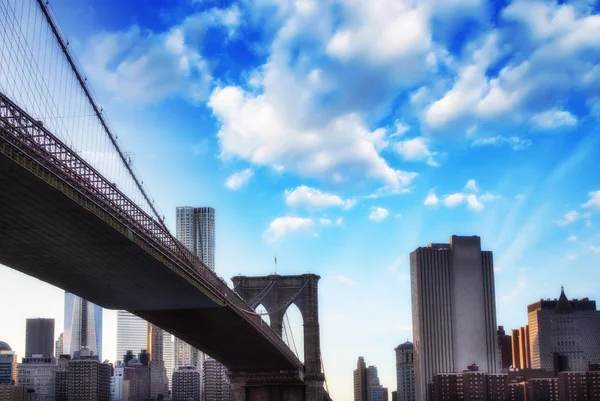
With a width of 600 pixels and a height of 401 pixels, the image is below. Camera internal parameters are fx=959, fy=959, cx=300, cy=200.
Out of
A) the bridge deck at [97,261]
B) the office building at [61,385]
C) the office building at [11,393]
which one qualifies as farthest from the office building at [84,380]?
the bridge deck at [97,261]

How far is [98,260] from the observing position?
4016cm

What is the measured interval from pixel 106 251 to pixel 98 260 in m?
1.69

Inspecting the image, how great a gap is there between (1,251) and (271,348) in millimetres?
28101

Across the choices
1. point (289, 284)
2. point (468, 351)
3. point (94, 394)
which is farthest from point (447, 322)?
point (289, 284)

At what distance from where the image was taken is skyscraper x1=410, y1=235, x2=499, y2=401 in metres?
190

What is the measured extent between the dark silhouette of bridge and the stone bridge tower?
4432 millimetres

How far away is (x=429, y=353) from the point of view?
19088 centimetres

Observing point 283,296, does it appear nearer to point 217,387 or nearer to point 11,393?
point 11,393

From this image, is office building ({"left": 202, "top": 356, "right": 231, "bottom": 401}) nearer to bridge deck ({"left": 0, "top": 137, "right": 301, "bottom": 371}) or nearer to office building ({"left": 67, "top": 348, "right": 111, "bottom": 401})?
office building ({"left": 67, "top": 348, "right": 111, "bottom": 401})

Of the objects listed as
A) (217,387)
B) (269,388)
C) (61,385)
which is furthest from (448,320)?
(269,388)

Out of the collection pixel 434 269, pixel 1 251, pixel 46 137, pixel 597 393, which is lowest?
pixel 597 393

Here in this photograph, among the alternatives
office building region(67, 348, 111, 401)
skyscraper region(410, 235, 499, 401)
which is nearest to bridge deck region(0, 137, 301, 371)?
skyscraper region(410, 235, 499, 401)

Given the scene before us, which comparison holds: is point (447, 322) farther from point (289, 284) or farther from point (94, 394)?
point (289, 284)

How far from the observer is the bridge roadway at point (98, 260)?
29922mm
